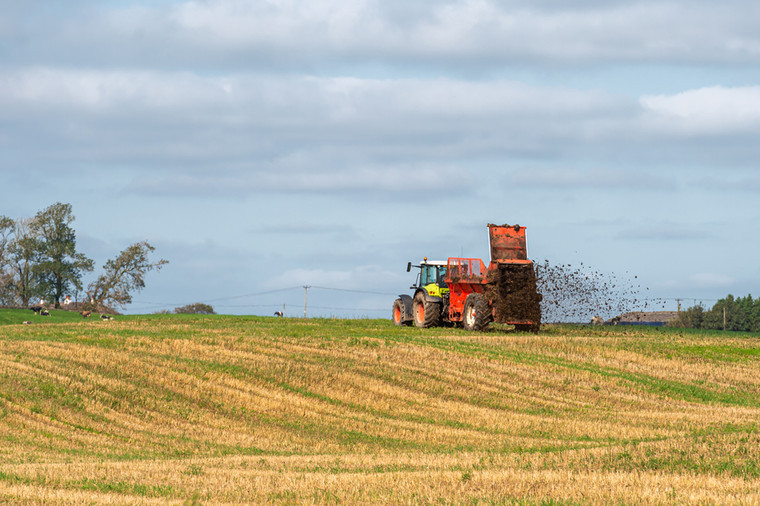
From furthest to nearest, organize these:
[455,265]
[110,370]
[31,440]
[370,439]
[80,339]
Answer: [455,265], [80,339], [110,370], [370,439], [31,440]

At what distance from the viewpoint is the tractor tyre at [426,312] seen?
3931 cm

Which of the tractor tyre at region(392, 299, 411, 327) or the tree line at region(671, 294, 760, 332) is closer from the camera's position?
the tractor tyre at region(392, 299, 411, 327)

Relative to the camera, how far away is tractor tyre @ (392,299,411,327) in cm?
4200

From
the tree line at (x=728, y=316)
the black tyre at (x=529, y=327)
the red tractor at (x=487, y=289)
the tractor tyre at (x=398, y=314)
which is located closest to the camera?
the red tractor at (x=487, y=289)

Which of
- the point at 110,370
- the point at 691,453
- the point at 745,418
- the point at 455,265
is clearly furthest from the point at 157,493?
the point at 455,265

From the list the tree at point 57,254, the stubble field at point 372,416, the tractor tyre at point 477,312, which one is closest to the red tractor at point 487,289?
the tractor tyre at point 477,312

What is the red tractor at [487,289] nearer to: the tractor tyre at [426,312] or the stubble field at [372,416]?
the tractor tyre at [426,312]

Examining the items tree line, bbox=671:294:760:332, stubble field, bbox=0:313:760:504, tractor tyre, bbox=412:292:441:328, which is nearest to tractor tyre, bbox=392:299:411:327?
tractor tyre, bbox=412:292:441:328

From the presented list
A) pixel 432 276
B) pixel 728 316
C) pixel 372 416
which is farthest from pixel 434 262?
pixel 728 316

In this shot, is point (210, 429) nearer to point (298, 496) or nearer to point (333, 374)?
point (333, 374)

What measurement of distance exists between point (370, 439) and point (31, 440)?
7339 mm

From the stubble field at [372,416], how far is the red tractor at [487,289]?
3.65 feet

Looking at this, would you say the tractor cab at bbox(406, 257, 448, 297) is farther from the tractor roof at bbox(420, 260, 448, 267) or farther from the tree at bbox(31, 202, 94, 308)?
the tree at bbox(31, 202, 94, 308)

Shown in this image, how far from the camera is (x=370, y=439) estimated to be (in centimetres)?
2019
